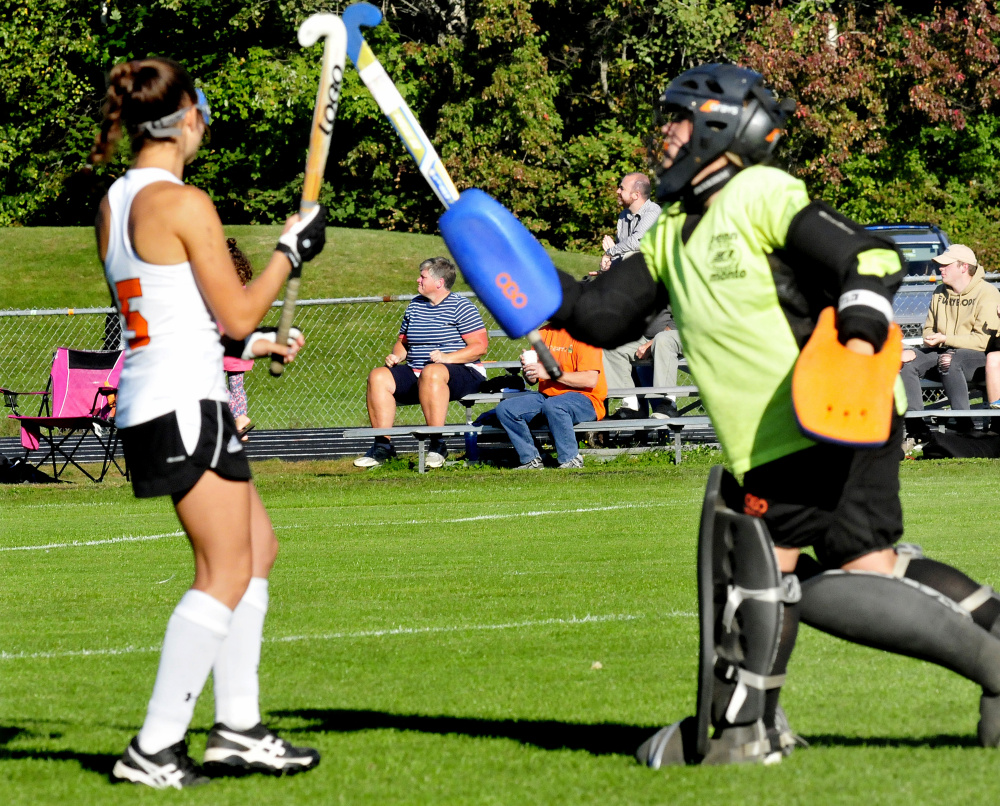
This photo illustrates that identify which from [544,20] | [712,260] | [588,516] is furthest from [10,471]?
[544,20]

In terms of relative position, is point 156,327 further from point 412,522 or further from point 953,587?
point 412,522

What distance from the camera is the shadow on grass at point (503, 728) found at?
4.30m

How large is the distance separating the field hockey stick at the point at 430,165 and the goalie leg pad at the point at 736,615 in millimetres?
783

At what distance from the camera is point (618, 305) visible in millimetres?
4309

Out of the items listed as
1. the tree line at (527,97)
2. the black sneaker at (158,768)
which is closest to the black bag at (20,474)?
the black sneaker at (158,768)

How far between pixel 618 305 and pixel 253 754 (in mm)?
1632

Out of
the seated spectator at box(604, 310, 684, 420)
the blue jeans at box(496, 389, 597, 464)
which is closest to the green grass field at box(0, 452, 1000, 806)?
the blue jeans at box(496, 389, 597, 464)

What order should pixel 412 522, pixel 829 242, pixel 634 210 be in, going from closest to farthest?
pixel 829 242 → pixel 412 522 → pixel 634 210

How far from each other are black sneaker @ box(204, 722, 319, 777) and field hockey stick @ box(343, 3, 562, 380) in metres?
1.33

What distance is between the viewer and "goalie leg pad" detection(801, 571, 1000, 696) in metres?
3.83

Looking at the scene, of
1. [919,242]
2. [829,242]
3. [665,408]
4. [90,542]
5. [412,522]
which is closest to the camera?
[829,242]

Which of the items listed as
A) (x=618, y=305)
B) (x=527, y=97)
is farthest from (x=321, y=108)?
(x=527, y=97)

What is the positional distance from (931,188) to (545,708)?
1228 inches

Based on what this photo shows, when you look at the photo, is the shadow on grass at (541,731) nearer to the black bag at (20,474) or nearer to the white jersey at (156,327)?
the white jersey at (156,327)
